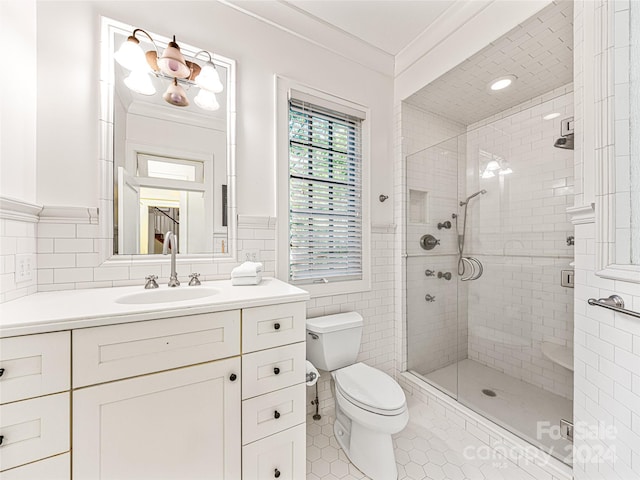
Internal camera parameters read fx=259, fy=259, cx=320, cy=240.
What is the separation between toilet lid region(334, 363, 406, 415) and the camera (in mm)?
1293

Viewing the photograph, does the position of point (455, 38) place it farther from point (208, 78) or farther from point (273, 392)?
point (273, 392)

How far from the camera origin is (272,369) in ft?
3.53

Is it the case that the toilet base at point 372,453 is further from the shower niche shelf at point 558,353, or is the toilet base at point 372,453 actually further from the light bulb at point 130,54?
the light bulb at point 130,54

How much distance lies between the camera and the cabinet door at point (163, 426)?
Answer: 80cm

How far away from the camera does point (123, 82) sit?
1.31 metres

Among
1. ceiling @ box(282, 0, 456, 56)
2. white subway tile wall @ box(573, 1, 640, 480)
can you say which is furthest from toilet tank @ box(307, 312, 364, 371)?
ceiling @ box(282, 0, 456, 56)

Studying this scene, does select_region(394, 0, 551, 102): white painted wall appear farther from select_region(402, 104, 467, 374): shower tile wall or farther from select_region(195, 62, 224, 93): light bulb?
select_region(195, 62, 224, 93): light bulb

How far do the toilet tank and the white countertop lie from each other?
528mm

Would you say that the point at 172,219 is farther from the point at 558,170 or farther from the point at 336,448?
the point at 558,170

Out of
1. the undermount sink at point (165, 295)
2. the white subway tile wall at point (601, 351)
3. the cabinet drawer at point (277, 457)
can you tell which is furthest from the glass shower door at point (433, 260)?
the undermount sink at point (165, 295)

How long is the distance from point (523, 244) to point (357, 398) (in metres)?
1.69

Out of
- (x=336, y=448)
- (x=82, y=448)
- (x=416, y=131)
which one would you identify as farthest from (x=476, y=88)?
(x=82, y=448)

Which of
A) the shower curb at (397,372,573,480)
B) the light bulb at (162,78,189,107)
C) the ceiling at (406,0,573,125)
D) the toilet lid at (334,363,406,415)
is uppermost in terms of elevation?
the ceiling at (406,0,573,125)

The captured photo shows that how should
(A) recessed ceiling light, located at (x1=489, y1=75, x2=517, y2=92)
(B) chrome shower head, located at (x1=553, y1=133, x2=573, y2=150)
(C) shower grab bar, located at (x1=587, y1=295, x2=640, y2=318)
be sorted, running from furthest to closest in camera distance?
(A) recessed ceiling light, located at (x1=489, y1=75, x2=517, y2=92) < (B) chrome shower head, located at (x1=553, y1=133, x2=573, y2=150) < (C) shower grab bar, located at (x1=587, y1=295, x2=640, y2=318)
